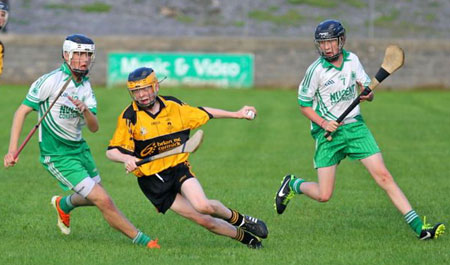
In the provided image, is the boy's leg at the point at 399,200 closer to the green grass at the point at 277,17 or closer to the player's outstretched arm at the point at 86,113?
the player's outstretched arm at the point at 86,113

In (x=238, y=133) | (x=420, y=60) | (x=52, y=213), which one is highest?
(x=52, y=213)

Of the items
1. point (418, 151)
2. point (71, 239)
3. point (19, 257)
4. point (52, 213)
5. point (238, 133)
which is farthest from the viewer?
point (238, 133)

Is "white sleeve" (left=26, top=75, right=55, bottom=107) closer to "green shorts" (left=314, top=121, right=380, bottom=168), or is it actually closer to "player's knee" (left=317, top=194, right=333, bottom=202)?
"green shorts" (left=314, top=121, right=380, bottom=168)

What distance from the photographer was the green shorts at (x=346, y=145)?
8.65m

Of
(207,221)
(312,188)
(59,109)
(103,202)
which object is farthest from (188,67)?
(207,221)

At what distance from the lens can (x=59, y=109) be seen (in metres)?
8.09

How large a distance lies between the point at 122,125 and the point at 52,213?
273cm

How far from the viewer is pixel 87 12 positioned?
31141mm

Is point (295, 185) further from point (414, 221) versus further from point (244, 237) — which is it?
point (244, 237)

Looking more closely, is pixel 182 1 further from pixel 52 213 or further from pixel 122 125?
pixel 122 125

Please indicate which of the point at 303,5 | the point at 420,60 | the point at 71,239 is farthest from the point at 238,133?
the point at 303,5

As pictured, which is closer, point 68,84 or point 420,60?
point 68,84

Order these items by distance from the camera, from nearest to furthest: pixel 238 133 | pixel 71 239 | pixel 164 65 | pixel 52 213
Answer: pixel 71 239
pixel 52 213
pixel 238 133
pixel 164 65

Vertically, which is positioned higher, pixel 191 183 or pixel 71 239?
pixel 191 183
